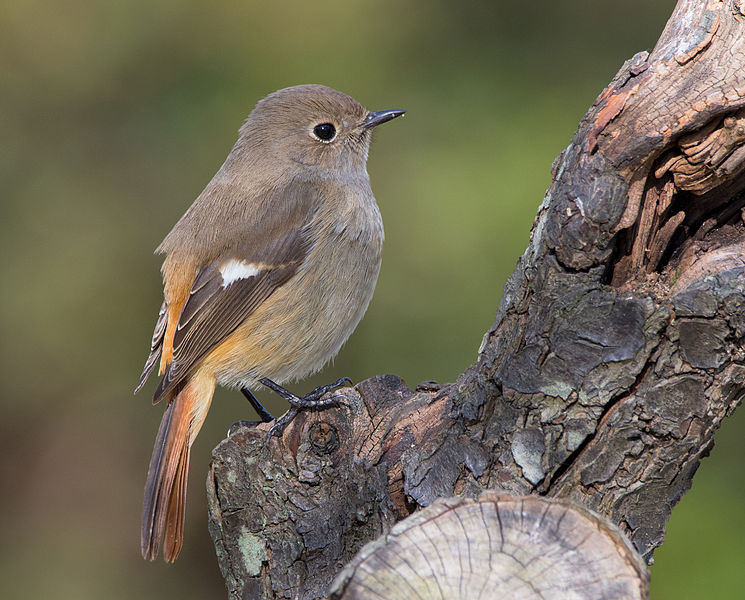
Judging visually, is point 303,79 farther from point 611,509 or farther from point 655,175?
point 611,509

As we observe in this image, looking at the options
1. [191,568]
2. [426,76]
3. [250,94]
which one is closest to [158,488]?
[191,568]

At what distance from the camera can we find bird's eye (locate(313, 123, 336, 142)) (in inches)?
172

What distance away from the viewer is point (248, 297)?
385 cm

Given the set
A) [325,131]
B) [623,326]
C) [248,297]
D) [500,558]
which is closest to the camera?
[500,558]

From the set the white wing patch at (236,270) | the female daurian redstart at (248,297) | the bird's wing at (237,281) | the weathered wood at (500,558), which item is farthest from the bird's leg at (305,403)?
the weathered wood at (500,558)

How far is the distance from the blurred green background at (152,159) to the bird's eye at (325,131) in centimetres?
88

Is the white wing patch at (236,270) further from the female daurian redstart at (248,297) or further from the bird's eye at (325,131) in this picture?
the bird's eye at (325,131)

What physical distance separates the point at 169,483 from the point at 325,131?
6.04 ft

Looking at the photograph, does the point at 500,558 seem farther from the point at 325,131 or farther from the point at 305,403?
→ the point at 325,131

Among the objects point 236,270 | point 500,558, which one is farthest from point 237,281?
point 500,558

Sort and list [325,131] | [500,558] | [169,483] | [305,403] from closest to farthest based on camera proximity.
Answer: [500,558]
[305,403]
[169,483]
[325,131]

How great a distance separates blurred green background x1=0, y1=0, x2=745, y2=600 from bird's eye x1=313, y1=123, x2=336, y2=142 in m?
0.88

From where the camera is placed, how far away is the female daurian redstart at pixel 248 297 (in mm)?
3736

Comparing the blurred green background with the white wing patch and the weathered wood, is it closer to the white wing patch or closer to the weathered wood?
the white wing patch
